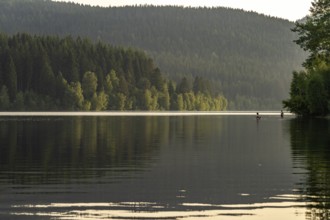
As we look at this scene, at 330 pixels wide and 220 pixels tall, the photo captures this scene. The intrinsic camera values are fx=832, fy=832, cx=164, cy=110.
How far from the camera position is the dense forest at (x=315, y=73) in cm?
12050

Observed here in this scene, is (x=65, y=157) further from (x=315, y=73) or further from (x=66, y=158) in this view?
(x=315, y=73)

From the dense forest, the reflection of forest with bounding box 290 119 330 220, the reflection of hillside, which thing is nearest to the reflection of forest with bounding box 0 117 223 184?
the reflection of hillside

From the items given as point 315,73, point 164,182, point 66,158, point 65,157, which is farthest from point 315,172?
point 315,73

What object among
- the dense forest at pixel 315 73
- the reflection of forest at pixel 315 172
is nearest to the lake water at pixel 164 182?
the reflection of forest at pixel 315 172

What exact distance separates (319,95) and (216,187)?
9398 centimetres

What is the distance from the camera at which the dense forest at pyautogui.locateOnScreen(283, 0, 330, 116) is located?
120 metres

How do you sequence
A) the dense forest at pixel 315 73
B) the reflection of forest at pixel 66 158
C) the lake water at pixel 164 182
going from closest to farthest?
the lake water at pixel 164 182, the reflection of forest at pixel 66 158, the dense forest at pixel 315 73

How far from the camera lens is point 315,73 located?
406 feet

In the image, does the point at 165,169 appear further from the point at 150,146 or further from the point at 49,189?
the point at 150,146

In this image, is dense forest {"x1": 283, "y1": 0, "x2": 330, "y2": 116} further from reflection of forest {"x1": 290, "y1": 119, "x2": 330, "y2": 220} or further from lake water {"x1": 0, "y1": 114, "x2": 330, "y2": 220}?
lake water {"x1": 0, "y1": 114, "x2": 330, "y2": 220}

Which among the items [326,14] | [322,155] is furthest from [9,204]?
[326,14]

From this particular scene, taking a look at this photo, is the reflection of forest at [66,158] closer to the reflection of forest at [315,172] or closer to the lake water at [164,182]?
the lake water at [164,182]

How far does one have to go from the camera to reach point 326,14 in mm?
131625

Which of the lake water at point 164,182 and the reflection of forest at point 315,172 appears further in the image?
the reflection of forest at point 315,172
